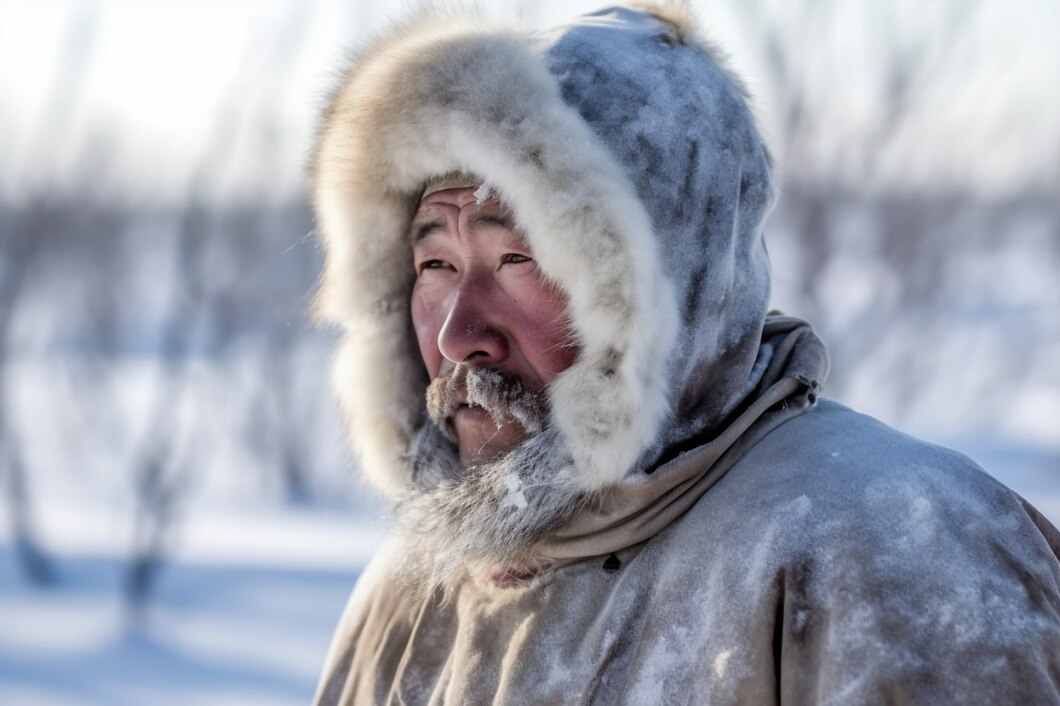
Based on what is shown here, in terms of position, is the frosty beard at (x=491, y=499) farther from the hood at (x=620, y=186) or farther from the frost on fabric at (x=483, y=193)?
the frost on fabric at (x=483, y=193)

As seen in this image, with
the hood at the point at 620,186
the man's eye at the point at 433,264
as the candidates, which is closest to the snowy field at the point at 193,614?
the man's eye at the point at 433,264

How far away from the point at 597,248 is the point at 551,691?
621 mm

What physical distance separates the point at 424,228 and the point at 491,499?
49cm

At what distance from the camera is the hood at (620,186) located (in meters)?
1.62

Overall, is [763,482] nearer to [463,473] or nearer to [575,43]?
[463,473]

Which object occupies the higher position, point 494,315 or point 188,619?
point 494,315

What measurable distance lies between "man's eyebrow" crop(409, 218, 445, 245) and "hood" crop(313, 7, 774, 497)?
0.08 meters

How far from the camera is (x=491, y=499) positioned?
1752mm

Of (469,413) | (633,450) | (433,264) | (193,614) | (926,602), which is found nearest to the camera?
(926,602)

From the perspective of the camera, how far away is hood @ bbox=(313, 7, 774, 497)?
1621 mm

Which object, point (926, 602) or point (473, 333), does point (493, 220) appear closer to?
point (473, 333)

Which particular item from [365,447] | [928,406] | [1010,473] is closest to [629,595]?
[365,447]

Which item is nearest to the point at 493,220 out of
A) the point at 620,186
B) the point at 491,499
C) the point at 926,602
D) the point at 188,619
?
the point at 620,186

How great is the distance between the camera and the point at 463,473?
6.15ft
